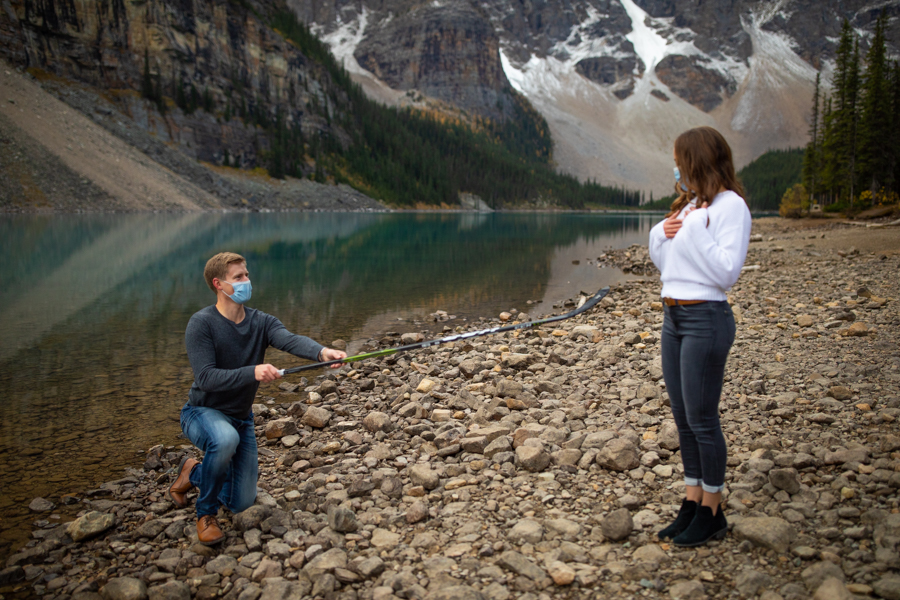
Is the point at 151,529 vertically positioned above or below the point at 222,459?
below

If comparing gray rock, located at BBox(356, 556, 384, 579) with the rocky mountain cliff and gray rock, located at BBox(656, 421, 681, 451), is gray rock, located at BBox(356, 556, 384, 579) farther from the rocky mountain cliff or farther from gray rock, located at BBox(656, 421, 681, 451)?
the rocky mountain cliff

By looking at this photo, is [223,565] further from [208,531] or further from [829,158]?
[829,158]

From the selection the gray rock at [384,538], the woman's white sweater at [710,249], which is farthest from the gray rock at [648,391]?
the gray rock at [384,538]

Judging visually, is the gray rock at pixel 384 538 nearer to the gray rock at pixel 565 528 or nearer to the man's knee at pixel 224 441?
the gray rock at pixel 565 528

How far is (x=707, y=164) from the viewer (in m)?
3.60

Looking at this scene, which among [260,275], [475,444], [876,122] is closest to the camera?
[475,444]

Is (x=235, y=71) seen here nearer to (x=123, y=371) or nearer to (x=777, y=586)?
(x=123, y=371)

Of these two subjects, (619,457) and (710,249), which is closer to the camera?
(710,249)

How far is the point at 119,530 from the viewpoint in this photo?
15.8ft

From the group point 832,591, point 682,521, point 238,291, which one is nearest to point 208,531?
point 238,291

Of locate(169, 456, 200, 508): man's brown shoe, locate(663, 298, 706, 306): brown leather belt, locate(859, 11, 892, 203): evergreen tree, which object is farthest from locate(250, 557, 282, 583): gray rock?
locate(859, 11, 892, 203): evergreen tree

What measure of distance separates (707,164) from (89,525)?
575 centimetres

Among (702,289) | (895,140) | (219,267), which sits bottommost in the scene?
(702,289)

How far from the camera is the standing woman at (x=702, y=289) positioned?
3502 millimetres
